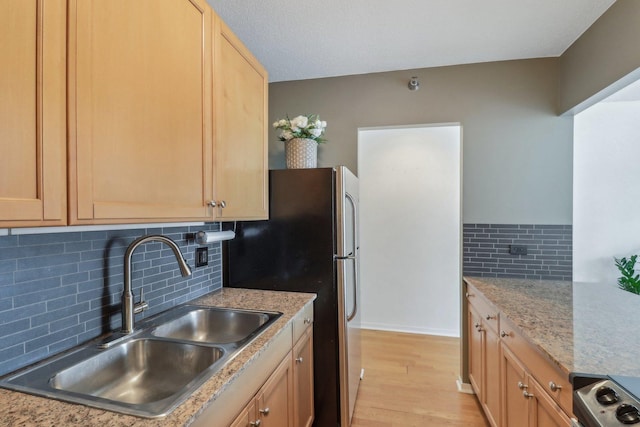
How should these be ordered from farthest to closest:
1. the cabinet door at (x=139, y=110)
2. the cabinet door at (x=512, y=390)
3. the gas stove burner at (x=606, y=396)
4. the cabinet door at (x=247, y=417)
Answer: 1. the cabinet door at (x=512, y=390)
2. the cabinet door at (x=247, y=417)
3. the gas stove burner at (x=606, y=396)
4. the cabinet door at (x=139, y=110)

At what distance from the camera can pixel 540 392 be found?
3.77 ft

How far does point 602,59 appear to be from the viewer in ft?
5.67

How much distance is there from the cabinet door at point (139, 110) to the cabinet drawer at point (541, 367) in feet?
4.62

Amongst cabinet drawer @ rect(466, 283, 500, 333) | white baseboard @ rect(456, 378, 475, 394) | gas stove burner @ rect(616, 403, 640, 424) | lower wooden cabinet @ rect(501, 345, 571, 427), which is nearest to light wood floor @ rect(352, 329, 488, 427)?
white baseboard @ rect(456, 378, 475, 394)

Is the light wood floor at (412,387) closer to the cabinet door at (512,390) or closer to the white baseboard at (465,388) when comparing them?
the white baseboard at (465,388)

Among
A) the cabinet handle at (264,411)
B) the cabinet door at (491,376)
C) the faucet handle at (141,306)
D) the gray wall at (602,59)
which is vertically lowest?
the cabinet door at (491,376)

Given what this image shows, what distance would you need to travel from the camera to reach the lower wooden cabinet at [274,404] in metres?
1.02

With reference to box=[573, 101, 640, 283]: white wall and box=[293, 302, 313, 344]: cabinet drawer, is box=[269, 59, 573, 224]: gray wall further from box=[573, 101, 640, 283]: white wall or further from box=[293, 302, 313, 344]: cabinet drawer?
box=[293, 302, 313, 344]: cabinet drawer

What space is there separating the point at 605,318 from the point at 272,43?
94.6 inches

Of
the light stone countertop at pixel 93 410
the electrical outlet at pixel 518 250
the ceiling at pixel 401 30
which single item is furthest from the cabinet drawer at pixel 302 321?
the ceiling at pixel 401 30

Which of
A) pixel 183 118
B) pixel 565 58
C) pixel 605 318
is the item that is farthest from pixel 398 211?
pixel 183 118

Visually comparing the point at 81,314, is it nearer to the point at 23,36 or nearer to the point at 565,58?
the point at 23,36

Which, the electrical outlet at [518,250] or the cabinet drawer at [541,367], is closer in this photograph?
the cabinet drawer at [541,367]

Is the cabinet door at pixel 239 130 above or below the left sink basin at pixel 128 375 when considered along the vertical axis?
above
